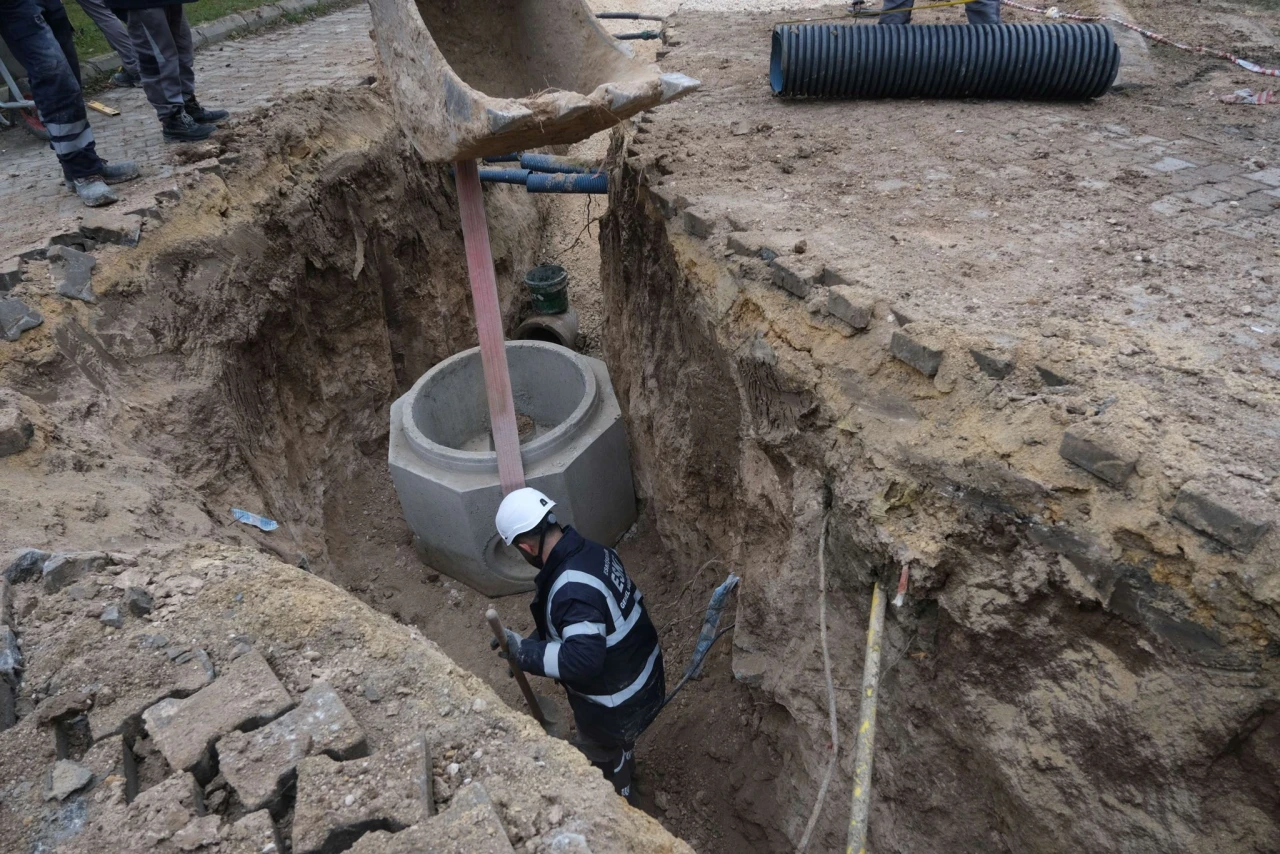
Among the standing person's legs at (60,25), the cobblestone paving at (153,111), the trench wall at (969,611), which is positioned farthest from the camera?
the standing person's legs at (60,25)

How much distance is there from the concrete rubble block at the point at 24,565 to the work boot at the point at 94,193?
302cm

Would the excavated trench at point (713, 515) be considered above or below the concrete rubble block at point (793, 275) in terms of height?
below

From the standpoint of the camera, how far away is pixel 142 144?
5.62 m

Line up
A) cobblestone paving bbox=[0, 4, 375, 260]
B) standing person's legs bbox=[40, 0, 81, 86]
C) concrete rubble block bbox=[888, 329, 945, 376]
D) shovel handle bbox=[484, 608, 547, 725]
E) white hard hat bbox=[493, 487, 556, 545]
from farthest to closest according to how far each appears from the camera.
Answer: standing person's legs bbox=[40, 0, 81, 86] < cobblestone paving bbox=[0, 4, 375, 260] < white hard hat bbox=[493, 487, 556, 545] < shovel handle bbox=[484, 608, 547, 725] < concrete rubble block bbox=[888, 329, 945, 376]

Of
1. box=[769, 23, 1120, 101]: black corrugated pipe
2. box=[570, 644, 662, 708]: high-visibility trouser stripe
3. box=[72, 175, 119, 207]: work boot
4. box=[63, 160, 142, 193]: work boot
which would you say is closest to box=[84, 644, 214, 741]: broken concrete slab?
box=[570, 644, 662, 708]: high-visibility trouser stripe

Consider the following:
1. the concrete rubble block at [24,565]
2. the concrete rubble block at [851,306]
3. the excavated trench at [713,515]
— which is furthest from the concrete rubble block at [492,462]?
the concrete rubble block at [24,565]

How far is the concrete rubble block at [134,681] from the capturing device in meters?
2.07

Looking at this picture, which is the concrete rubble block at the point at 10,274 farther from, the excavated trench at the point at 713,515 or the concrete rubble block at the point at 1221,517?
the concrete rubble block at the point at 1221,517

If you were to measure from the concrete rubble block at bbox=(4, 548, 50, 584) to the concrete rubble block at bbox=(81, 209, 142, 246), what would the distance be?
2485 millimetres

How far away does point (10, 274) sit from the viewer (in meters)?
3.95

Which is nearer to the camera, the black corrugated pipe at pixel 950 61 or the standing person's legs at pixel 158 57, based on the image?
the black corrugated pipe at pixel 950 61

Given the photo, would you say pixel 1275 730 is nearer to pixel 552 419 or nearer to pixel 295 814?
pixel 295 814

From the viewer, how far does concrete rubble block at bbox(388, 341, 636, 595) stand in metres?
4.89

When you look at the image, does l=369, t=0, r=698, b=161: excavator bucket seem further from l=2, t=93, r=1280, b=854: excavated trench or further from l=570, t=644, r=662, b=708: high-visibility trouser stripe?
l=570, t=644, r=662, b=708: high-visibility trouser stripe
